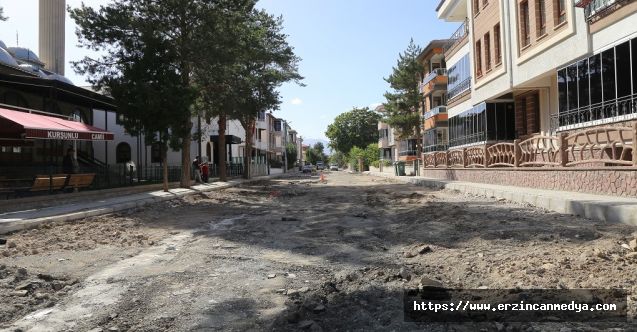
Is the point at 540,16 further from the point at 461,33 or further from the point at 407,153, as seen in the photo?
the point at 407,153

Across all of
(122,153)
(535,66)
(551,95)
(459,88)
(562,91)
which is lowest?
(122,153)

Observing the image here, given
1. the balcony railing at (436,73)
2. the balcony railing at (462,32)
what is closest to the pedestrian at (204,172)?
the balcony railing at (462,32)

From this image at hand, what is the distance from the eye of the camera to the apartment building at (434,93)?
4400 cm

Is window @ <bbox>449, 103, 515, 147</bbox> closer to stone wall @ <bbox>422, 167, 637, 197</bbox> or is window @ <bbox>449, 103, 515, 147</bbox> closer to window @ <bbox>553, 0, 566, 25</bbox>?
stone wall @ <bbox>422, 167, 637, 197</bbox>

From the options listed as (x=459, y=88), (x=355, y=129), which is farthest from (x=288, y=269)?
(x=355, y=129)

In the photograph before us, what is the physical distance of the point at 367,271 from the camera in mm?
6488

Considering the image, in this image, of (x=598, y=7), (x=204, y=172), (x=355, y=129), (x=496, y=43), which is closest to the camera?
(x=598, y=7)

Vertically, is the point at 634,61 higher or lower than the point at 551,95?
lower

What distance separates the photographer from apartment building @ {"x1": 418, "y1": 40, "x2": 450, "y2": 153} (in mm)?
44000

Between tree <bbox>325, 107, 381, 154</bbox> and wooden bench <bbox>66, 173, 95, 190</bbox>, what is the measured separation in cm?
8564

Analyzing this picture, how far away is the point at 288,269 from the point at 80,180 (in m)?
13.4

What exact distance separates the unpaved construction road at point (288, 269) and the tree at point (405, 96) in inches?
1491

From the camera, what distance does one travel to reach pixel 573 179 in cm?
1329

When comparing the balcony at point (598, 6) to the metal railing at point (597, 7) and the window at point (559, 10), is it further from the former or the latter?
the window at point (559, 10)
